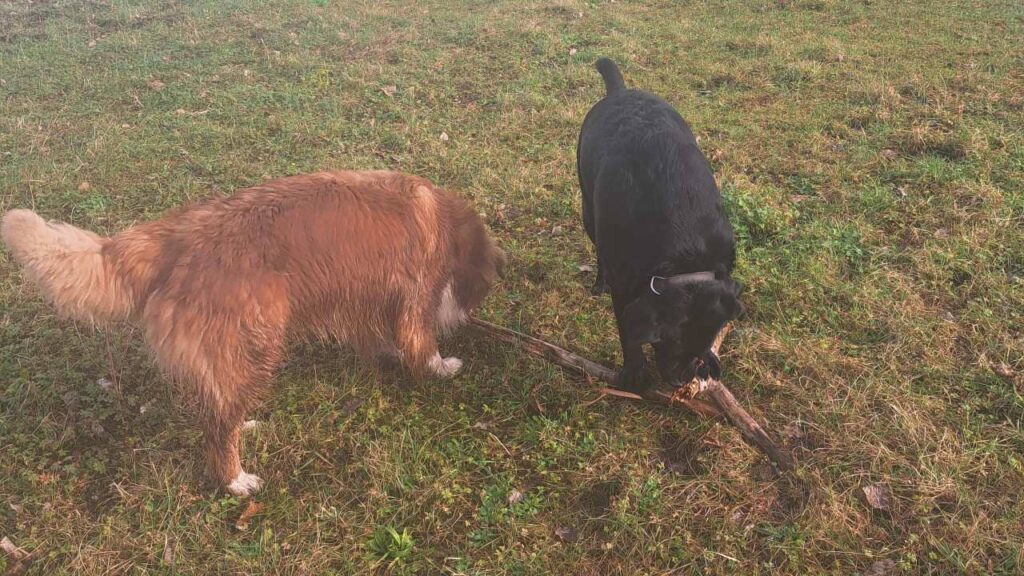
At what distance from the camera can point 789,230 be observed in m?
4.67

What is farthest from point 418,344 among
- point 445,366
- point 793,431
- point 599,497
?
point 793,431

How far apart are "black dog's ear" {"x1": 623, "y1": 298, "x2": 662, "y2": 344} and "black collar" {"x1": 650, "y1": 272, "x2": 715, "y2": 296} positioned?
9cm

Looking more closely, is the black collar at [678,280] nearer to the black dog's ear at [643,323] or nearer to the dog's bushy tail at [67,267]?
the black dog's ear at [643,323]

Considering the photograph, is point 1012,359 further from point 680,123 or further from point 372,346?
point 372,346

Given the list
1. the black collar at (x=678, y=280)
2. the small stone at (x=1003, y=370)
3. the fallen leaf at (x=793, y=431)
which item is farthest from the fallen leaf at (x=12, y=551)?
the small stone at (x=1003, y=370)

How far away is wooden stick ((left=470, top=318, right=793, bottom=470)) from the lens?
3112 mm

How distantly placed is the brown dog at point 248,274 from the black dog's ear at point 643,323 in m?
1.09

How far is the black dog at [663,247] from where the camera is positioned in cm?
299

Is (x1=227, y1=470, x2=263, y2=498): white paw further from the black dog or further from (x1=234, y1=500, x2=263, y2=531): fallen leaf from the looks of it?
the black dog

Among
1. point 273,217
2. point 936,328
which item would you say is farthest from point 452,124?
point 936,328

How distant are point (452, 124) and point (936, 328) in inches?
192

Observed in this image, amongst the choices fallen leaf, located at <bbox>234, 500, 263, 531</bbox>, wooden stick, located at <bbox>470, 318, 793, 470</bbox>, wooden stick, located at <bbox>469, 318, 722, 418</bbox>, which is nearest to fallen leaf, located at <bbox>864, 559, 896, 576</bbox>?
wooden stick, located at <bbox>470, 318, 793, 470</bbox>

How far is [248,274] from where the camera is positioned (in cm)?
268

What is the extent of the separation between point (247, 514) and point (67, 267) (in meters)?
1.37
